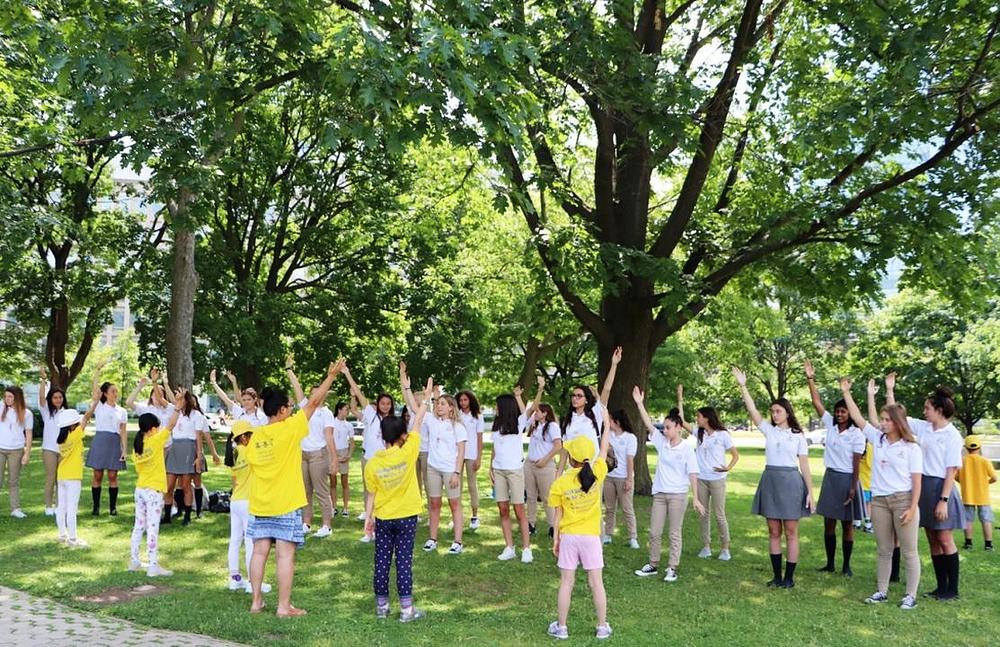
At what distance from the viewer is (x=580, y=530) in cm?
675

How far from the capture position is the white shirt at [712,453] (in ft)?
32.6

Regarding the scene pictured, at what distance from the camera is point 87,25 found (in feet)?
26.9

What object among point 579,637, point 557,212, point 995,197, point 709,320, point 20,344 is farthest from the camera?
point 20,344

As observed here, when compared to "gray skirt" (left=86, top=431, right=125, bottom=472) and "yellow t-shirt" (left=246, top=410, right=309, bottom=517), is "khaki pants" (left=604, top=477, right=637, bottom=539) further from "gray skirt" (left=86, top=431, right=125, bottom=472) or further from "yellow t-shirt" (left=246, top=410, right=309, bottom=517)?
"gray skirt" (left=86, top=431, right=125, bottom=472)

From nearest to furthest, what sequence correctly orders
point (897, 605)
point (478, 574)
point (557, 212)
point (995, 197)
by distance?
point (897, 605), point (478, 574), point (995, 197), point (557, 212)

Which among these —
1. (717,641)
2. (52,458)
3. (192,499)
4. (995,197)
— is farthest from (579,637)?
(995,197)

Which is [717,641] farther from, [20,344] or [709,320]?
[20,344]

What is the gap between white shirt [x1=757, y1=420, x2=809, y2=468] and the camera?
8656 mm

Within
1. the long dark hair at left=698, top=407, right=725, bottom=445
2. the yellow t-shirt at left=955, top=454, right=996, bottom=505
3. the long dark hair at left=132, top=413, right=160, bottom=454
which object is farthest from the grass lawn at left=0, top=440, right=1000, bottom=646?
the long dark hair at left=698, top=407, right=725, bottom=445

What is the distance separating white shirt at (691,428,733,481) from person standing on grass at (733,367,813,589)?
102 cm

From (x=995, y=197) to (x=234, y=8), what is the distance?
11823 millimetres

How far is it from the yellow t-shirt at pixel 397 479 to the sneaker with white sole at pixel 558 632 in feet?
4.90

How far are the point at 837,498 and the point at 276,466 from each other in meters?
6.22

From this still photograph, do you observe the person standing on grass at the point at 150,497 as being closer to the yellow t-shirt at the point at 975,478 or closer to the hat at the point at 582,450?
the hat at the point at 582,450
